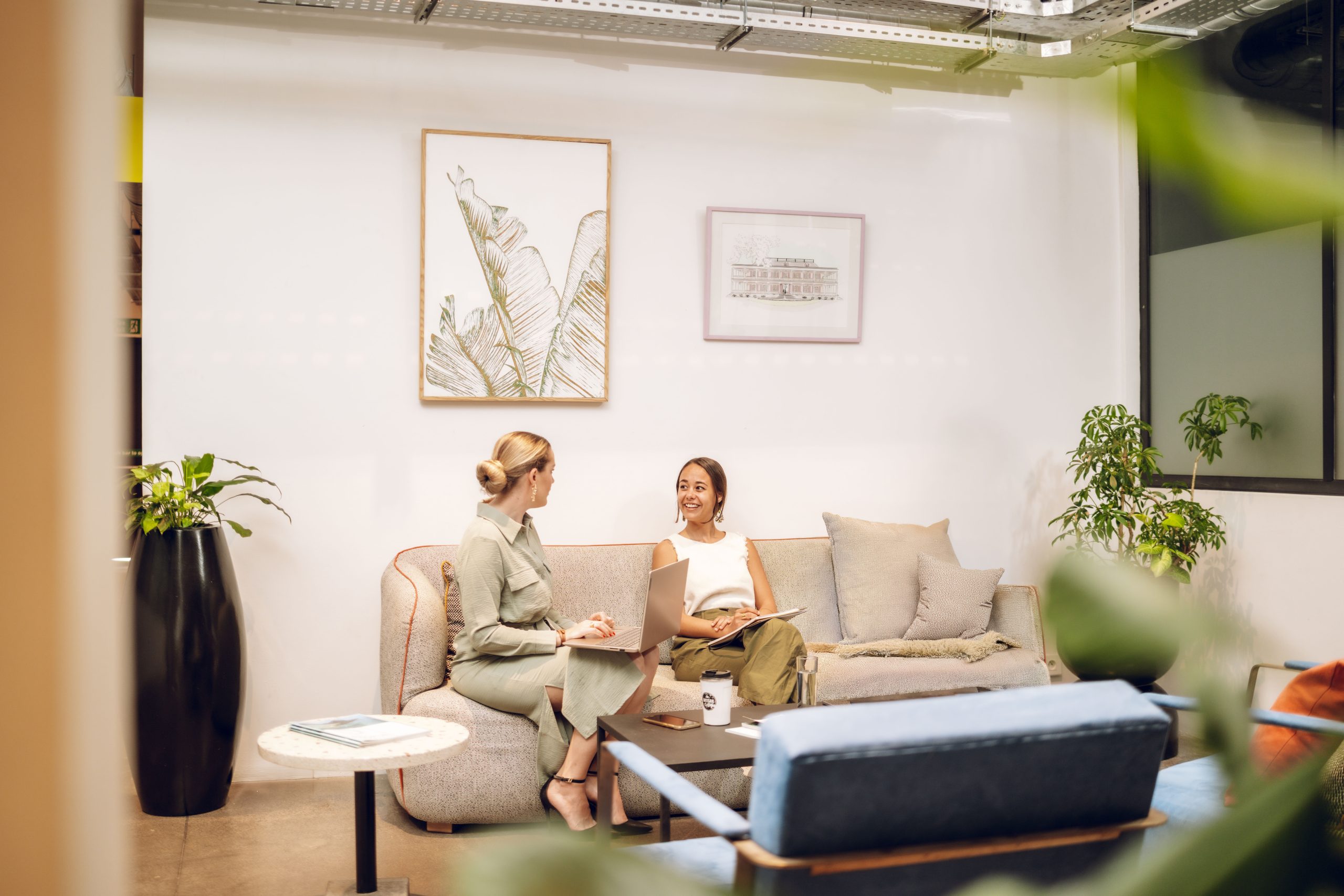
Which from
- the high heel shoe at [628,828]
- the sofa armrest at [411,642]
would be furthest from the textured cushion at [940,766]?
the sofa armrest at [411,642]

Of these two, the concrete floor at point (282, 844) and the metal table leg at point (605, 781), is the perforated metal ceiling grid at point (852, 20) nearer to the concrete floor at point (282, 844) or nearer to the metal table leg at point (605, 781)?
the metal table leg at point (605, 781)

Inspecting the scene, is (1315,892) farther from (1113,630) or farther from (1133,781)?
(1133,781)

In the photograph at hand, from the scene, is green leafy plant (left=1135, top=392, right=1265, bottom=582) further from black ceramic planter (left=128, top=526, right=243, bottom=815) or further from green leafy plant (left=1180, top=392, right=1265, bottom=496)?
black ceramic planter (left=128, top=526, right=243, bottom=815)

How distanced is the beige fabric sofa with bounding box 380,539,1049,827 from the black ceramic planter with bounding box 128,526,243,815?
0.52 meters

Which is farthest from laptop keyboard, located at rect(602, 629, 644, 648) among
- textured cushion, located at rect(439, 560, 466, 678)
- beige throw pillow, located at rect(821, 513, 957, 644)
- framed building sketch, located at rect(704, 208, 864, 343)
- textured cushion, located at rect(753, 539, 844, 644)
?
framed building sketch, located at rect(704, 208, 864, 343)

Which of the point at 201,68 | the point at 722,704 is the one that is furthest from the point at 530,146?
the point at 722,704

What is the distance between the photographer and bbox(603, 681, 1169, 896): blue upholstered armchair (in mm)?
1328

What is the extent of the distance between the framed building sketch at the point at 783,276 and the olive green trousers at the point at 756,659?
1.34 m

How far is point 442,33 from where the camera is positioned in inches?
166

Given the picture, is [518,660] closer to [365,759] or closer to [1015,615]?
[365,759]

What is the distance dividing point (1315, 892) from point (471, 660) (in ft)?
10.9

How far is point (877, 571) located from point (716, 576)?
2.21 ft

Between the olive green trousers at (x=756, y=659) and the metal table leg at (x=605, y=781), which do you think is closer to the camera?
the metal table leg at (x=605, y=781)

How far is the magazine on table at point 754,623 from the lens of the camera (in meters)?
3.45
